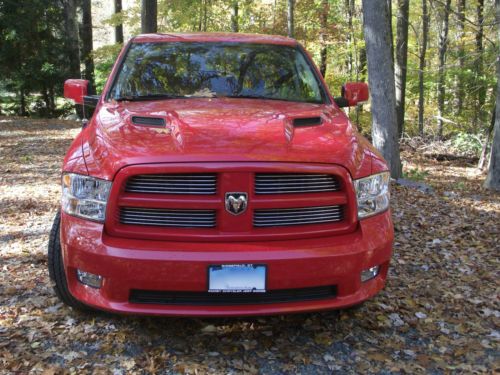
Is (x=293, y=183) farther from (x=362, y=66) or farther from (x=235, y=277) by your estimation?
(x=362, y=66)

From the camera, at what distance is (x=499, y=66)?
8195mm

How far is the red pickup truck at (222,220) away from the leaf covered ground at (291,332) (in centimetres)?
39

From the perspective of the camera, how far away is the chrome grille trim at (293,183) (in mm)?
2691

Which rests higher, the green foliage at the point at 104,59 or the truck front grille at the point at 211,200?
the green foliage at the point at 104,59

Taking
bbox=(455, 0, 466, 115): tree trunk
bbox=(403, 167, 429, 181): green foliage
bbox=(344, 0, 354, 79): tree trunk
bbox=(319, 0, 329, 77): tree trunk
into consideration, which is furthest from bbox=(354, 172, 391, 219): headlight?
bbox=(319, 0, 329, 77): tree trunk

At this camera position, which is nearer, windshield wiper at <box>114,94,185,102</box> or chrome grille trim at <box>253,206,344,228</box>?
chrome grille trim at <box>253,206,344,228</box>

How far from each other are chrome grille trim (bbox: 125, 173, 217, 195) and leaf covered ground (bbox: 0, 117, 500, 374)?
99 cm

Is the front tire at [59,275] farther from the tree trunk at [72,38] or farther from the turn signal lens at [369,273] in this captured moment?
the tree trunk at [72,38]

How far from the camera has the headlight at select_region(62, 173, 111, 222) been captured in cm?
270

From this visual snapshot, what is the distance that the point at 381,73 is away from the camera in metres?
7.23

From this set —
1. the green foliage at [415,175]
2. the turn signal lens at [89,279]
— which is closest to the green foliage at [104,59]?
the green foliage at [415,175]

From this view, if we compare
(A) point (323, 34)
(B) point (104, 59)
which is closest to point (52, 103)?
(B) point (104, 59)

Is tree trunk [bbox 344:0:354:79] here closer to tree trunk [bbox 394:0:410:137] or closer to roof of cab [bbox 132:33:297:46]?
tree trunk [bbox 394:0:410:137]

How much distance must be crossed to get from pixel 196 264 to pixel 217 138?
0.73 m
